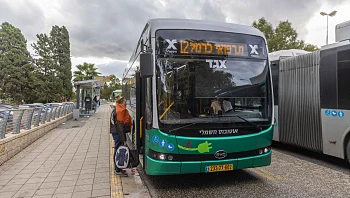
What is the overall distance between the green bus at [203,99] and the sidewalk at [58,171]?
1457 millimetres

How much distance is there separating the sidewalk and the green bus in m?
1.46

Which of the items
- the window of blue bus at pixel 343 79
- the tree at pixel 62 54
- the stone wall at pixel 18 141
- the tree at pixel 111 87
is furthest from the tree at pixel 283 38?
the tree at pixel 111 87

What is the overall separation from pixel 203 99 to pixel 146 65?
115 cm

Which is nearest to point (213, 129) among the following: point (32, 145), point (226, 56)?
point (226, 56)

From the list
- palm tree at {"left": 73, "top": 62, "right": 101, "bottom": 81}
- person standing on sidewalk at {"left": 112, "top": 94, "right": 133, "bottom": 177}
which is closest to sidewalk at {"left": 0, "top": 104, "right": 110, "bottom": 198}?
person standing on sidewalk at {"left": 112, "top": 94, "right": 133, "bottom": 177}

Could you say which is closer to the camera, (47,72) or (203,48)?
(203,48)

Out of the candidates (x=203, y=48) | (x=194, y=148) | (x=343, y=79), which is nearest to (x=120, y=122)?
(x=194, y=148)

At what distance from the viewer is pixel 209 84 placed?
185 inches

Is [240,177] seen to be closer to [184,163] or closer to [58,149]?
[184,163]

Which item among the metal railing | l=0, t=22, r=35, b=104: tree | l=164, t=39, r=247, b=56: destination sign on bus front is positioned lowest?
the metal railing

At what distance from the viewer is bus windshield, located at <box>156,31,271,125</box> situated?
4551 millimetres

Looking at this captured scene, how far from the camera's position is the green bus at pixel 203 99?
447 cm

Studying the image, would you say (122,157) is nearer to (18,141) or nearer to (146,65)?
(146,65)

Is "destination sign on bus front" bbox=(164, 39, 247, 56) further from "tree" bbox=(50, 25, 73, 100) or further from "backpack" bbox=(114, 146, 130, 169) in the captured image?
"tree" bbox=(50, 25, 73, 100)
